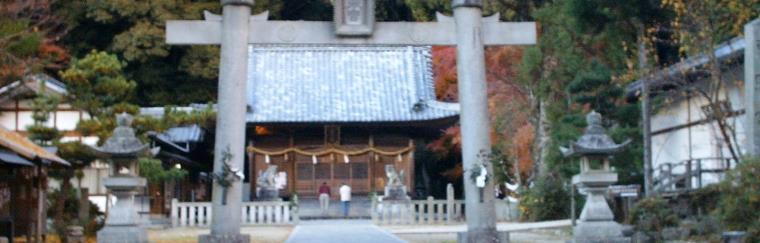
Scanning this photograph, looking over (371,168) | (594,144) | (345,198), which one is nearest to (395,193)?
(345,198)

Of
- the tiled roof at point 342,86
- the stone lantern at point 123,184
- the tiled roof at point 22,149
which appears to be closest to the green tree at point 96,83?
the tiled roof at point 22,149

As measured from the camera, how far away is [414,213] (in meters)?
34.1

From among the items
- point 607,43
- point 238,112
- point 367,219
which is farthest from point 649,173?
point 367,219

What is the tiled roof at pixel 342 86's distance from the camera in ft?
132

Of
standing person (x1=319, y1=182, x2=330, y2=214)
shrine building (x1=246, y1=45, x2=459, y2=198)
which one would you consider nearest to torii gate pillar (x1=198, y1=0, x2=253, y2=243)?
standing person (x1=319, y1=182, x2=330, y2=214)

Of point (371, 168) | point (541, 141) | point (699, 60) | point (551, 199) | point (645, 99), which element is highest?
point (699, 60)

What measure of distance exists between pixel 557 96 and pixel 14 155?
51.7 feet

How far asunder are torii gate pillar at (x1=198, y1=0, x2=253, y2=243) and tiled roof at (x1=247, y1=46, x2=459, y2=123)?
71.5 ft

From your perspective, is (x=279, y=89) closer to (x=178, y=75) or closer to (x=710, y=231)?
(x=178, y=75)

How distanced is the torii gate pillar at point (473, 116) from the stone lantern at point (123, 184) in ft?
17.9

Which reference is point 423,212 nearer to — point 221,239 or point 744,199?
point 221,239

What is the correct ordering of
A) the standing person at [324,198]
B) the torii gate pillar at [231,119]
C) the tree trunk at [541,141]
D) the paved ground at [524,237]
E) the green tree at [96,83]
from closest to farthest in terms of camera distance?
the torii gate pillar at [231,119] → the paved ground at [524,237] → the green tree at [96,83] → the tree trunk at [541,141] → the standing person at [324,198]

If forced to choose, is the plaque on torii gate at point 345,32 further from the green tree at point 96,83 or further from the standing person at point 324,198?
the standing person at point 324,198

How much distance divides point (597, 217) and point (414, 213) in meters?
17.2
